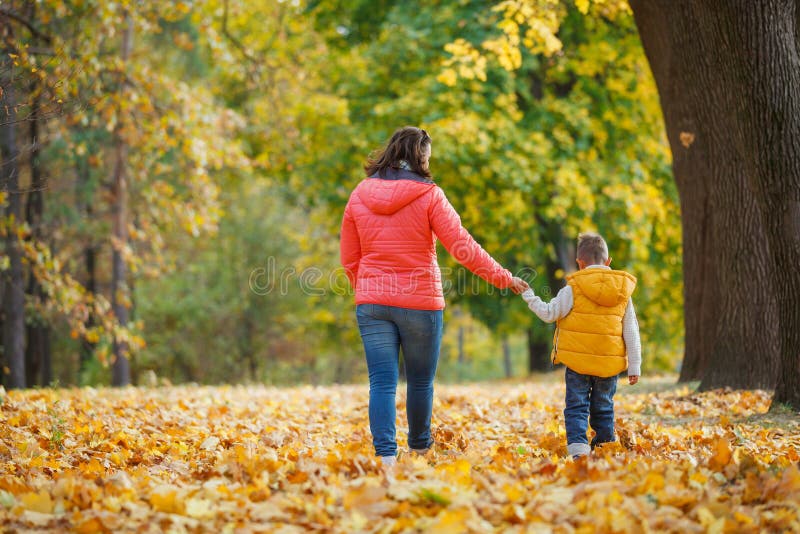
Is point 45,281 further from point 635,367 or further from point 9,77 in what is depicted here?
point 635,367

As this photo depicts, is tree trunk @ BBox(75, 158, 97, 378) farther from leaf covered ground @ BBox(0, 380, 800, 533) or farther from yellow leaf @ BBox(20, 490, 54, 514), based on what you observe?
yellow leaf @ BBox(20, 490, 54, 514)

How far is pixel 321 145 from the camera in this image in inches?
594

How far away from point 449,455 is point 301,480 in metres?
1.34

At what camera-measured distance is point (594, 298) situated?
434 centimetres

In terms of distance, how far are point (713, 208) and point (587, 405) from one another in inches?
155

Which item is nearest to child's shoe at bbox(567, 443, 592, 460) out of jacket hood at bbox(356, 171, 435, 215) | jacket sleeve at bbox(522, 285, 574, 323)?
jacket sleeve at bbox(522, 285, 574, 323)

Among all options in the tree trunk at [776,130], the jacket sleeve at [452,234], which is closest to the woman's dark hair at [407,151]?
the jacket sleeve at [452,234]

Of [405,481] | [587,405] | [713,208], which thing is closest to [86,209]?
[713,208]

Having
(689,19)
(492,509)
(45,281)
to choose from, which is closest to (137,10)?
(45,281)

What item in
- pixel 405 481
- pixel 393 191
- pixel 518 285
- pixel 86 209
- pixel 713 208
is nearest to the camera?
pixel 405 481

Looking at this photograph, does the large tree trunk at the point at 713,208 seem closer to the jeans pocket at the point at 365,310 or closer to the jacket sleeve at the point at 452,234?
the jacket sleeve at the point at 452,234

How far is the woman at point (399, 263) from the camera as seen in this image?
418 cm

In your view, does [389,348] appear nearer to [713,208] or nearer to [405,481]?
[405,481]

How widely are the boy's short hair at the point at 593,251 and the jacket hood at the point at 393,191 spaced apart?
103 centimetres
